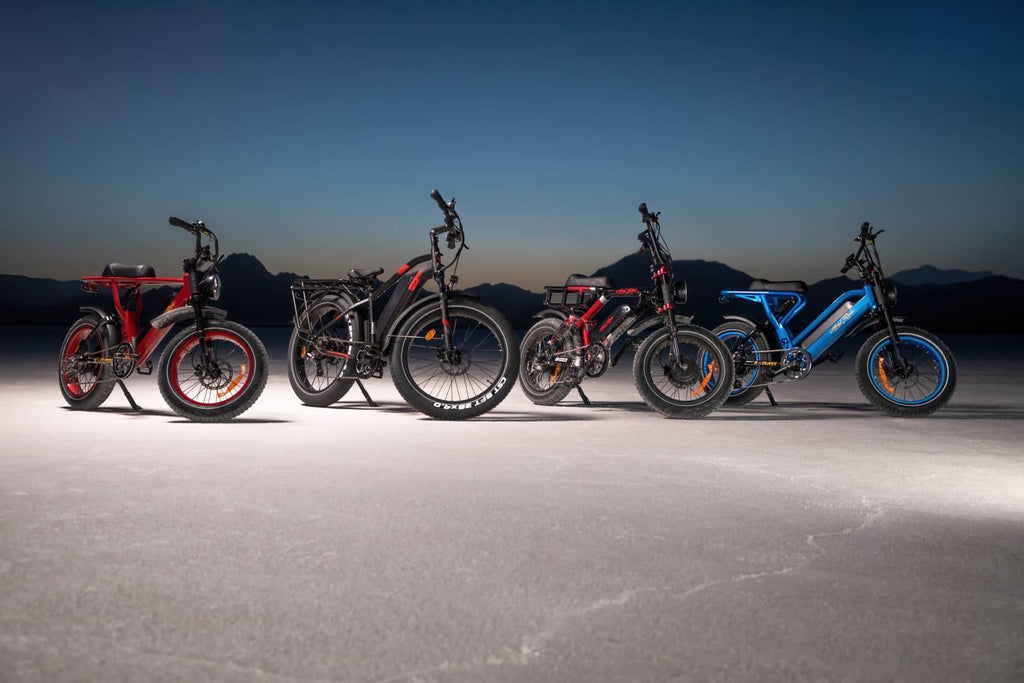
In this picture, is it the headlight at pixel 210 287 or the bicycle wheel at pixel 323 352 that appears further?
the bicycle wheel at pixel 323 352

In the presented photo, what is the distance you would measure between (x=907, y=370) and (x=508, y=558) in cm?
546

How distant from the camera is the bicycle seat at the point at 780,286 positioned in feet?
26.0

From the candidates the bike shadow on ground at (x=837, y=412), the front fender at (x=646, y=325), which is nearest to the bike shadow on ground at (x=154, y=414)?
the front fender at (x=646, y=325)

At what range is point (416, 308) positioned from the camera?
283 inches

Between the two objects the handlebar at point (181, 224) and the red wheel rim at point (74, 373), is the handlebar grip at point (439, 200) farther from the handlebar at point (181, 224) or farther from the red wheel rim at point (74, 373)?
the red wheel rim at point (74, 373)

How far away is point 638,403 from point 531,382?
1.10 m

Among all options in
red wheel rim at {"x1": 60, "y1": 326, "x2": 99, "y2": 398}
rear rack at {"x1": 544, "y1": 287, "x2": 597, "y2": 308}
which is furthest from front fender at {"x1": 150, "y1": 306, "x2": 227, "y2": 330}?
rear rack at {"x1": 544, "y1": 287, "x2": 597, "y2": 308}

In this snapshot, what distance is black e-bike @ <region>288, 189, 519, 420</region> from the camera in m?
6.84

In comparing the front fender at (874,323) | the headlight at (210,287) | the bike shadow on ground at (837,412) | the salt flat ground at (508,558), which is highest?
the headlight at (210,287)

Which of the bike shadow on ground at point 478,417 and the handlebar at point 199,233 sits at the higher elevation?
the handlebar at point 199,233

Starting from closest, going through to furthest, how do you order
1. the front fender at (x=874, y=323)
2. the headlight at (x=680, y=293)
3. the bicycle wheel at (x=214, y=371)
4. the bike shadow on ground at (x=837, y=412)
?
1. the bicycle wheel at (x=214, y=371)
2. the bike shadow on ground at (x=837, y=412)
3. the headlight at (x=680, y=293)
4. the front fender at (x=874, y=323)

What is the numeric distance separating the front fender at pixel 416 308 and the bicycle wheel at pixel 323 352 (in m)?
0.60

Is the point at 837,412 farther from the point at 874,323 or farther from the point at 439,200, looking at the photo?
the point at 439,200

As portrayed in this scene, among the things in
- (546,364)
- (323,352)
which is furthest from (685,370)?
(323,352)
